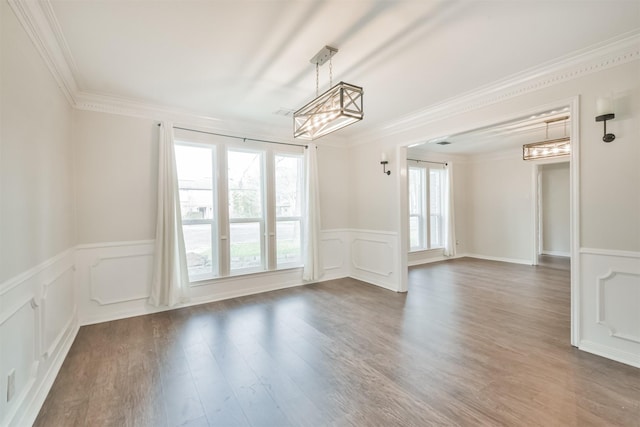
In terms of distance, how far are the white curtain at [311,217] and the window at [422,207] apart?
2852 mm

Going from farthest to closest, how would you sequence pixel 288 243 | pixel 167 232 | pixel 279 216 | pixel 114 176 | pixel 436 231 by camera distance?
pixel 436 231
pixel 288 243
pixel 279 216
pixel 167 232
pixel 114 176

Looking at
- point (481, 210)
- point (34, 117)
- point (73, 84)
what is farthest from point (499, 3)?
point (481, 210)

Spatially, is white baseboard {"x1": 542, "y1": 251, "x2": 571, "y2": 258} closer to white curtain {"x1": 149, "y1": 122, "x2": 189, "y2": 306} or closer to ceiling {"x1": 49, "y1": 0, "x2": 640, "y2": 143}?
ceiling {"x1": 49, "y1": 0, "x2": 640, "y2": 143}

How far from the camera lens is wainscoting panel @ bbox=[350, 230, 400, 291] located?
4578 mm

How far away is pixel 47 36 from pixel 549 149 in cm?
593

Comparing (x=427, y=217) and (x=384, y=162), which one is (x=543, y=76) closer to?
(x=384, y=162)

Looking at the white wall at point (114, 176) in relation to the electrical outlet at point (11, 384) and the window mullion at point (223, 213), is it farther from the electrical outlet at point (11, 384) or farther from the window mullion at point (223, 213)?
the electrical outlet at point (11, 384)

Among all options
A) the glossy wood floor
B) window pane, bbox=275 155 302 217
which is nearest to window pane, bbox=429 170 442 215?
the glossy wood floor

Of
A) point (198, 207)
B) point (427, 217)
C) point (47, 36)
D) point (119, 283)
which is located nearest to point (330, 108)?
point (47, 36)

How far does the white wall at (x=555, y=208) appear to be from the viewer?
7.18 meters

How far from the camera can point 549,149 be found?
14.0 feet

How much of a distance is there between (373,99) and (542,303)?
3.51 metres

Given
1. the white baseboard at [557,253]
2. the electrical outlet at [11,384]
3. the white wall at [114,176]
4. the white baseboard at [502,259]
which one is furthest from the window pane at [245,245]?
the white baseboard at [557,253]

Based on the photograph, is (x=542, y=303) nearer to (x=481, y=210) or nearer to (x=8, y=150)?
(x=481, y=210)
